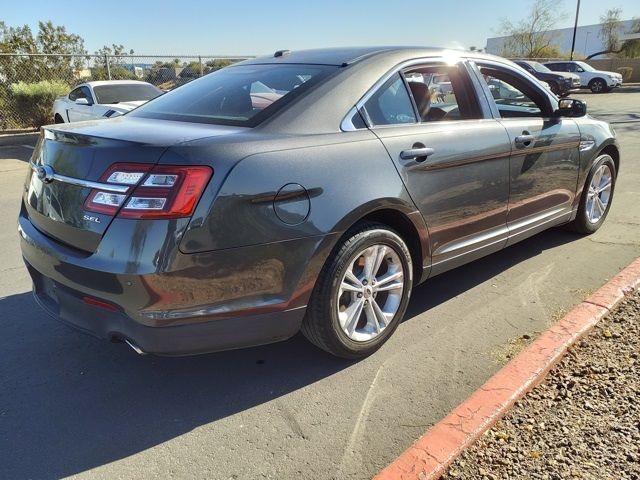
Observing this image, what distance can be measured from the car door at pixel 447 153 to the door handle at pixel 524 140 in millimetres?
132

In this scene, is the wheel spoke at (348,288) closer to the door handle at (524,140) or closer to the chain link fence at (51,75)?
the door handle at (524,140)

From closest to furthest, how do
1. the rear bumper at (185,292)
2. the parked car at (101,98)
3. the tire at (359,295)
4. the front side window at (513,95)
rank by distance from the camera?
the rear bumper at (185,292) < the tire at (359,295) < the front side window at (513,95) < the parked car at (101,98)

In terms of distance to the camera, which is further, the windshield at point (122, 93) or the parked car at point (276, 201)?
the windshield at point (122, 93)

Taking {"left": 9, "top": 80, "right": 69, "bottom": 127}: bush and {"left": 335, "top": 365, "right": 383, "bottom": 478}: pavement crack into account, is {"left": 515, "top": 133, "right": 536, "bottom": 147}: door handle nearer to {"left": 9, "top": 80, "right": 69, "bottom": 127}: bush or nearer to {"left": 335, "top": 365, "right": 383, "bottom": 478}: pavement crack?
{"left": 335, "top": 365, "right": 383, "bottom": 478}: pavement crack

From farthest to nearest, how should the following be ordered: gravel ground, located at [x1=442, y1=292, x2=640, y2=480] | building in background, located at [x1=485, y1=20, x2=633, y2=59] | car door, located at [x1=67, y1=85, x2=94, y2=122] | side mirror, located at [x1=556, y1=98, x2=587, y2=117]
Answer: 1. building in background, located at [x1=485, y1=20, x2=633, y2=59]
2. car door, located at [x1=67, y1=85, x2=94, y2=122]
3. side mirror, located at [x1=556, y1=98, x2=587, y2=117]
4. gravel ground, located at [x1=442, y1=292, x2=640, y2=480]

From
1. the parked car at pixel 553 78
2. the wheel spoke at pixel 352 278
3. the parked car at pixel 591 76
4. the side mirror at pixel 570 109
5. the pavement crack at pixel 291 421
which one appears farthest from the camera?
the parked car at pixel 591 76

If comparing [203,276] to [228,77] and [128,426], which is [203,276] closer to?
[128,426]

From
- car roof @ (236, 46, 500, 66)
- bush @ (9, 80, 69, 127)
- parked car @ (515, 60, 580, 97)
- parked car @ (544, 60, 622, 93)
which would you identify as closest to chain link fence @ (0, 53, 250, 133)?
bush @ (9, 80, 69, 127)

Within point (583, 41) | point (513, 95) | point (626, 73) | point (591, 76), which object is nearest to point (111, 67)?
point (513, 95)

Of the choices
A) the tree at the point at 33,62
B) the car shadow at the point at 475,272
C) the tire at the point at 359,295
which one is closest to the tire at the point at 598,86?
the tree at the point at 33,62

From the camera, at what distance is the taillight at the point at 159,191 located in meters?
2.30

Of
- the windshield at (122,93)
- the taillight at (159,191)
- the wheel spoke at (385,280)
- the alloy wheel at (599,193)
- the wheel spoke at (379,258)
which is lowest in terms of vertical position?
the alloy wheel at (599,193)

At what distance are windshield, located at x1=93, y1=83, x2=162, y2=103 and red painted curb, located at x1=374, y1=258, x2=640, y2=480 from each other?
9.16 metres

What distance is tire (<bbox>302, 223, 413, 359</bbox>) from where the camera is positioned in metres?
2.81
